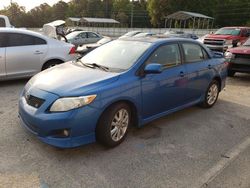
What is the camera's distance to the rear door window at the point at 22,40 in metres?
6.94

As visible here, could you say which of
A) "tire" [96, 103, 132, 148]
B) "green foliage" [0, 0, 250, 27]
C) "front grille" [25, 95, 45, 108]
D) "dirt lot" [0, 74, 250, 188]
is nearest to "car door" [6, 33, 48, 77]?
"dirt lot" [0, 74, 250, 188]

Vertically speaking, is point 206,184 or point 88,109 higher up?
point 88,109

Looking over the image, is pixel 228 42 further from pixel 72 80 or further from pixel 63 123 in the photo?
pixel 63 123

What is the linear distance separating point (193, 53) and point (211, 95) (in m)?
1.14

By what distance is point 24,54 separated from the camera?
7.01 meters

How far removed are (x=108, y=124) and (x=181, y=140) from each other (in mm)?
1323

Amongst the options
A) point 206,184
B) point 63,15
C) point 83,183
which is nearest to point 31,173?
point 83,183

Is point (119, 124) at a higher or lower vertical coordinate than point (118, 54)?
lower

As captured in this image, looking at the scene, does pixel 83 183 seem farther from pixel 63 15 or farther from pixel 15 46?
pixel 63 15

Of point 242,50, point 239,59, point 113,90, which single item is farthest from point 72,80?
point 242,50

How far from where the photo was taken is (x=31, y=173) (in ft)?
10.8

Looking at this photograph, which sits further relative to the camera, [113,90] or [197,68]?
[197,68]

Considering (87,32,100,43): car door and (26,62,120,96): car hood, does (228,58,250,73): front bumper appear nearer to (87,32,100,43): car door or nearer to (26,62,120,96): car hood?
(26,62,120,96): car hood

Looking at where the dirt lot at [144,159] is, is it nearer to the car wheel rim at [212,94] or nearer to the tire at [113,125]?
the tire at [113,125]
